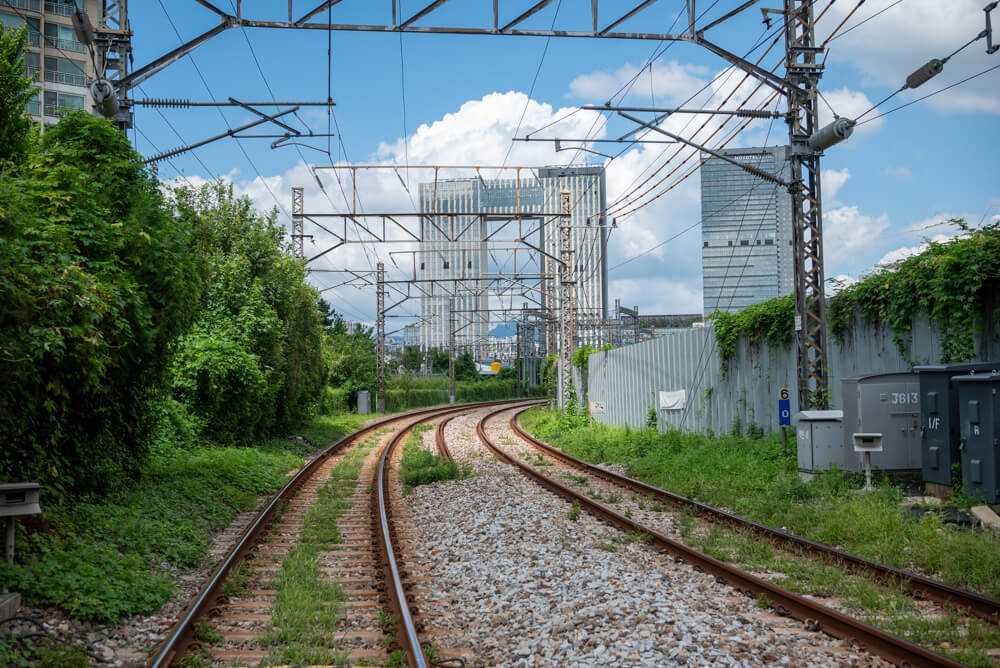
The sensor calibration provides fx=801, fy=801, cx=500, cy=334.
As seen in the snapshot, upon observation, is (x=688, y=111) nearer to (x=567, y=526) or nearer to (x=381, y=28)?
(x=381, y=28)

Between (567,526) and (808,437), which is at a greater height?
(808,437)

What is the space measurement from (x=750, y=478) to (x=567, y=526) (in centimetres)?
457

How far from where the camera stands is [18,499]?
7047mm

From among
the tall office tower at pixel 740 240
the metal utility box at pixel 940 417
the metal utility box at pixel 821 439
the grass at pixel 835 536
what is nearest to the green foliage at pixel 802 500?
the grass at pixel 835 536

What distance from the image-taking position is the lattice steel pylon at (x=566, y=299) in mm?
29453

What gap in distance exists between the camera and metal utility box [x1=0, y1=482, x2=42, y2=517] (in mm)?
6922

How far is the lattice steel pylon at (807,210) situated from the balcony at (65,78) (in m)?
44.6

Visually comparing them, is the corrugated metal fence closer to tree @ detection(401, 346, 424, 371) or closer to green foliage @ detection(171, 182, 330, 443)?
green foliage @ detection(171, 182, 330, 443)

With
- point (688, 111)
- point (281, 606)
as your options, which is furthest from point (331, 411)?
point (281, 606)

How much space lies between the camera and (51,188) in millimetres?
9930

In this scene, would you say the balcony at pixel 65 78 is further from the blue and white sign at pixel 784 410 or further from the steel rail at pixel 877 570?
the steel rail at pixel 877 570

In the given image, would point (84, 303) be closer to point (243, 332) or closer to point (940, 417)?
point (940, 417)

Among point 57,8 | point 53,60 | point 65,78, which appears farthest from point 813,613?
point 57,8

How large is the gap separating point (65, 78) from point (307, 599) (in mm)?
49271
